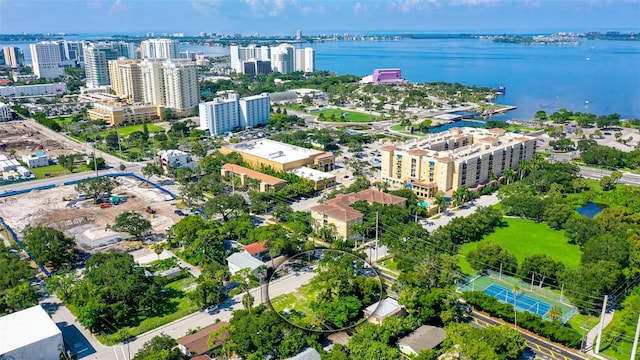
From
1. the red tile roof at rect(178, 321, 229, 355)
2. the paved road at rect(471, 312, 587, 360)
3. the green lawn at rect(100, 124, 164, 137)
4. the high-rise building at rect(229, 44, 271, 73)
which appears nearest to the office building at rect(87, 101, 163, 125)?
the green lawn at rect(100, 124, 164, 137)

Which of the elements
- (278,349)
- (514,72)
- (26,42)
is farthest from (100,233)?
(26,42)

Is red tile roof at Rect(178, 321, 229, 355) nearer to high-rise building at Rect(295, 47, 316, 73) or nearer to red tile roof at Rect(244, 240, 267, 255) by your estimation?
red tile roof at Rect(244, 240, 267, 255)

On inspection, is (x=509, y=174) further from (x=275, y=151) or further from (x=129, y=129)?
(x=129, y=129)

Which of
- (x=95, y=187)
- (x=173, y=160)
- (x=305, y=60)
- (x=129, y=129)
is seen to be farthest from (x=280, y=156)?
(x=305, y=60)

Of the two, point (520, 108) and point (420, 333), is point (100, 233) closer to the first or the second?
point (420, 333)

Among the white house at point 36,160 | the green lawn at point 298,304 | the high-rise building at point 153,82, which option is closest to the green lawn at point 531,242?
the green lawn at point 298,304
